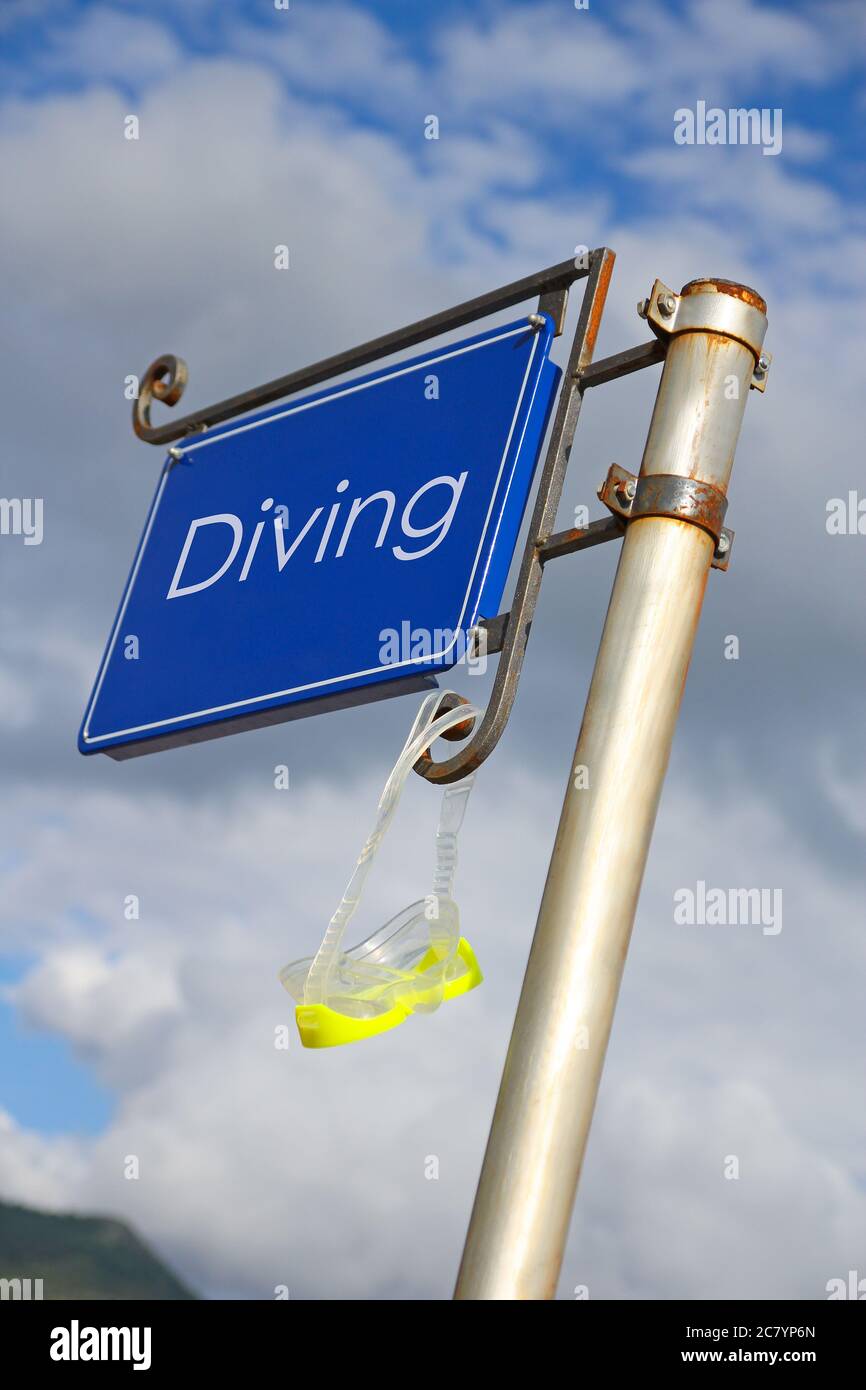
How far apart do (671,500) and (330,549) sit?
82cm

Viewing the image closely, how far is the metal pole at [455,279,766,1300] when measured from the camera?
2.04 meters

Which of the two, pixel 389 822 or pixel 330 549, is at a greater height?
pixel 330 549

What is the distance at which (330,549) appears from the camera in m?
2.97

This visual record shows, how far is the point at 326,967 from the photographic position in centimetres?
235

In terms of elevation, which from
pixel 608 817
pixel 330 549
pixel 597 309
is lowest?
pixel 608 817

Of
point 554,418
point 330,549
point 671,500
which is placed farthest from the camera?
point 330,549

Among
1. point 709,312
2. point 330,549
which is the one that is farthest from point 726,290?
point 330,549

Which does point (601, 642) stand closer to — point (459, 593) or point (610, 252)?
point (459, 593)

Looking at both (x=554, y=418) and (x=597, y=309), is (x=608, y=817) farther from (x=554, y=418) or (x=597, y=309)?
(x=597, y=309)

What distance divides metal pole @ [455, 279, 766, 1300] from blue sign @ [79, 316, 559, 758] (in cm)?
31

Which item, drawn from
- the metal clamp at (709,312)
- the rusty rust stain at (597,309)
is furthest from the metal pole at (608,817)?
the rusty rust stain at (597,309)

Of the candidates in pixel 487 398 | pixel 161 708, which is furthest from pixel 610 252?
pixel 161 708

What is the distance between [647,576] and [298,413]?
127 centimetres

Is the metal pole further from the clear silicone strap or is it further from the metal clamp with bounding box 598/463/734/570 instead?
the clear silicone strap
